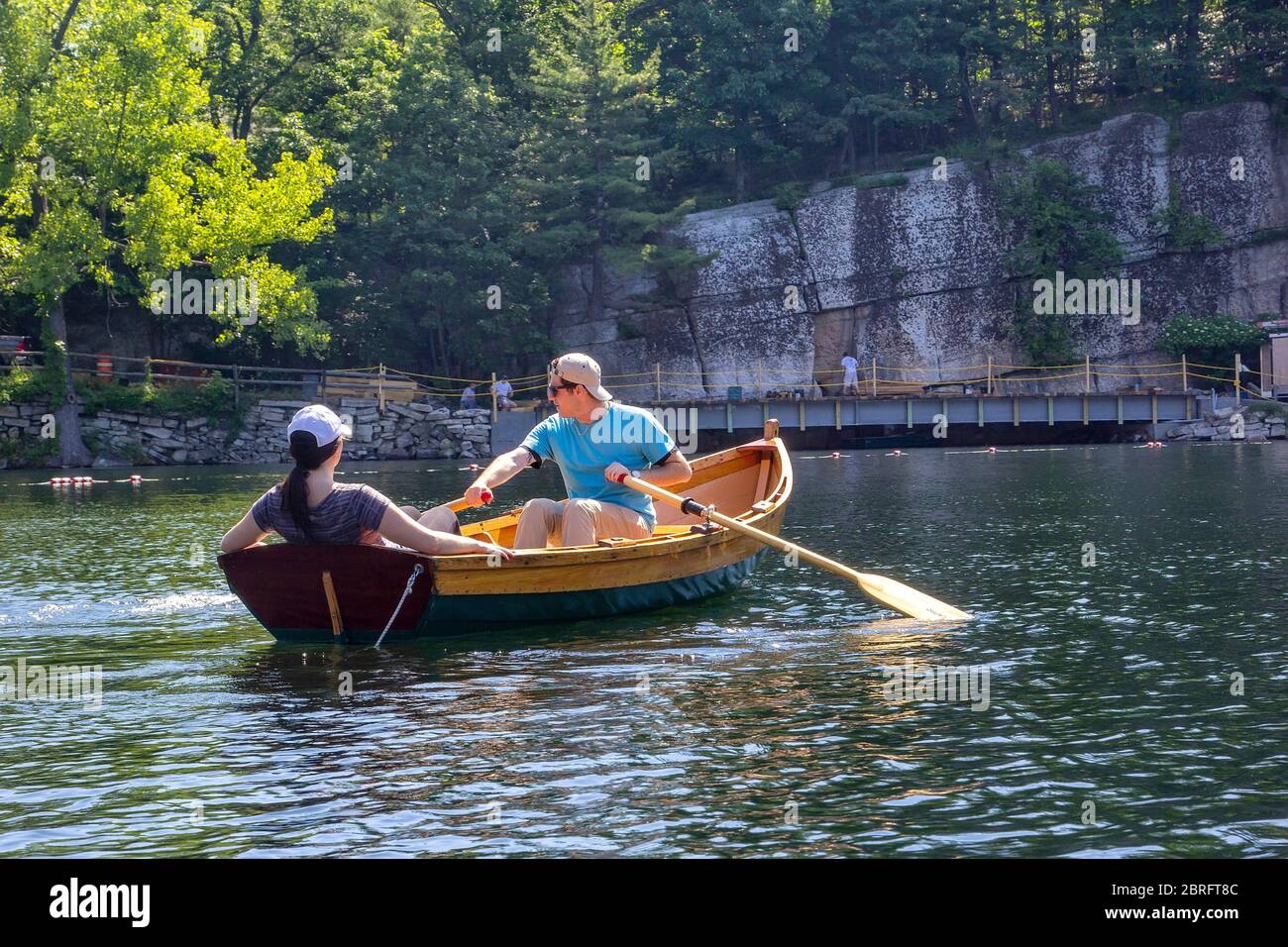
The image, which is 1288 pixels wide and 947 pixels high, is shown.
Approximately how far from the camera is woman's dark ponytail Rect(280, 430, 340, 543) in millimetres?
9094

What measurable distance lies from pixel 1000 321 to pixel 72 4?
96.1ft

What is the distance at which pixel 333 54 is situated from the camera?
157ft

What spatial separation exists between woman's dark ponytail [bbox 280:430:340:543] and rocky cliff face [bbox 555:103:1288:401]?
3833 centimetres

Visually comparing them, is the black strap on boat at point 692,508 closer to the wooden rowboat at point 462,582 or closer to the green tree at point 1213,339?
the wooden rowboat at point 462,582

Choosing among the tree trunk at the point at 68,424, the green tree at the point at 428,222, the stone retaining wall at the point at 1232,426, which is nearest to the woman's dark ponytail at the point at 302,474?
the tree trunk at the point at 68,424

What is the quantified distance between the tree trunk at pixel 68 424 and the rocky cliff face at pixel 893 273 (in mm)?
15345

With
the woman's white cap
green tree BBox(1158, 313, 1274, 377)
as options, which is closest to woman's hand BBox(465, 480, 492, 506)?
the woman's white cap

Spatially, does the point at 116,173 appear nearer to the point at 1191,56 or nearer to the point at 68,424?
the point at 68,424

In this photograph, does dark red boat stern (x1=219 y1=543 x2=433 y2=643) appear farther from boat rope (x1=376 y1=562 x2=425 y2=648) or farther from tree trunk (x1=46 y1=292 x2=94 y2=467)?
tree trunk (x1=46 y1=292 x2=94 y2=467)

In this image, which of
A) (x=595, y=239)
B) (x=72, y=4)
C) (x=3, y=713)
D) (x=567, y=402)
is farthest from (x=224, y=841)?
(x=595, y=239)

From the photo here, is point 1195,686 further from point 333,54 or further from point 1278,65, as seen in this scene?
point 1278,65

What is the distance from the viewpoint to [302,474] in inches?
368

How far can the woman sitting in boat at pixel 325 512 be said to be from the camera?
9.25 metres

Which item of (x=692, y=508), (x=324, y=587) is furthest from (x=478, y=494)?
(x=692, y=508)
